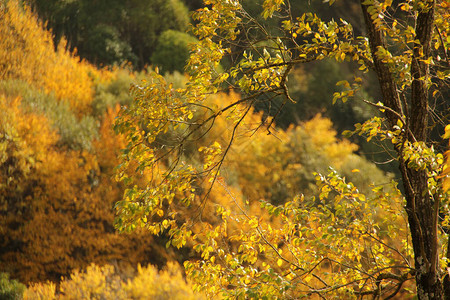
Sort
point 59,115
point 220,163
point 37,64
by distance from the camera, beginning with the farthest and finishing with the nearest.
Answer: point 37,64
point 59,115
point 220,163

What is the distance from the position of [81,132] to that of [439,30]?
9.87 meters

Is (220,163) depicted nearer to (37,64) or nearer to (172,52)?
(37,64)

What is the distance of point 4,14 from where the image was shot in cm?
1429

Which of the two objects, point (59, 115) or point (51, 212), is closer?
point (51, 212)

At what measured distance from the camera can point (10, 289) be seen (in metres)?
10.5

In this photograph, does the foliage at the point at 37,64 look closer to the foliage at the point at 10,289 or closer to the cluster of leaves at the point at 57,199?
the cluster of leaves at the point at 57,199

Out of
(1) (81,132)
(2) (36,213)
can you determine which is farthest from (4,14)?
(2) (36,213)

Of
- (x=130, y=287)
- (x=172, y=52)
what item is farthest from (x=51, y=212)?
(x=172, y=52)

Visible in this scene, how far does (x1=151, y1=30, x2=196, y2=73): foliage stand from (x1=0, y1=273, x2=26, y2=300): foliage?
8.46 metres

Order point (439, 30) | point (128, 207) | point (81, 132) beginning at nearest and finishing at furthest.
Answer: point (128, 207)
point (439, 30)
point (81, 132)

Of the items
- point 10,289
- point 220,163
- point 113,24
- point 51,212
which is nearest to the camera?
point 220,163

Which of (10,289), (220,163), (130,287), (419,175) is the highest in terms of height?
(419,175)

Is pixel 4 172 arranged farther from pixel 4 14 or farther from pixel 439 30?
pixel 439 30

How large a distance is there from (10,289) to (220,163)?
343 inches
